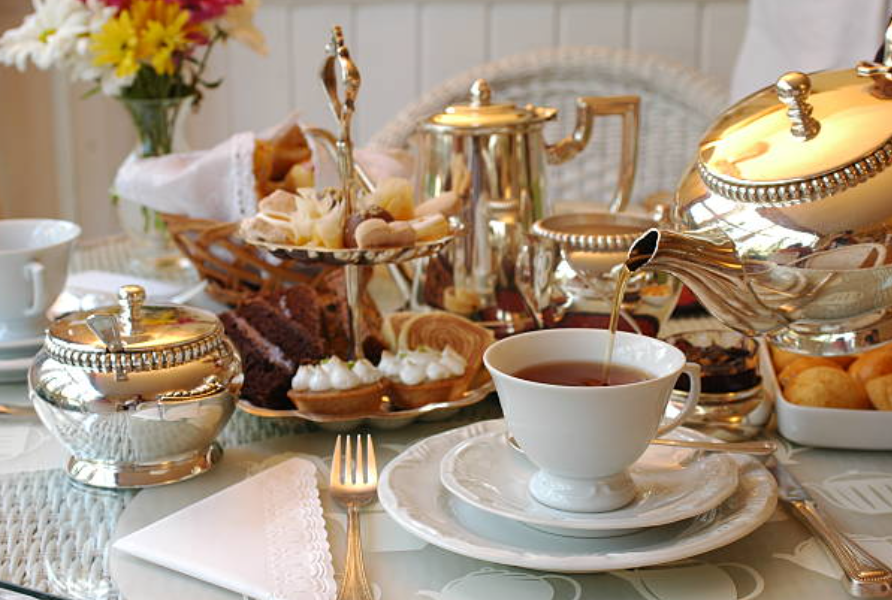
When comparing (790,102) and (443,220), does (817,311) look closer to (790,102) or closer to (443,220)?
(790,102)

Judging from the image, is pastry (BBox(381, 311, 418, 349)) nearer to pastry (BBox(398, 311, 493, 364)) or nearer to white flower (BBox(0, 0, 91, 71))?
pastry (BBox(398, 311, 493, 364))

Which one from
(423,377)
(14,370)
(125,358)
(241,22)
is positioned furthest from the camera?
(241,22)

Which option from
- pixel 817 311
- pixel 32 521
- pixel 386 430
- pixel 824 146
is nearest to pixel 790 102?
pixel 824 146

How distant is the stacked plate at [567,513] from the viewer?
2.19 feet

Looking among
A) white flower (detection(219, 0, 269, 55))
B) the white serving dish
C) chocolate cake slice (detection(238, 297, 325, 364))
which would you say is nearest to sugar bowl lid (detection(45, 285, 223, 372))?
chocolate cake slice (detection(238, 297, 325, 364))

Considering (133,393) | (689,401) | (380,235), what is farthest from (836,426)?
(133,393)

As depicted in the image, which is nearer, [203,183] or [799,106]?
[799,106]

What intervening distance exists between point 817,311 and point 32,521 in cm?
55

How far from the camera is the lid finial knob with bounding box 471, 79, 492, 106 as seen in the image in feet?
3.61

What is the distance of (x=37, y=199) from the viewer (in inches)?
99.1

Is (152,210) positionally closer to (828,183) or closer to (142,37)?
(142,37)

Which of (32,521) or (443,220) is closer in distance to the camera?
(32,521)

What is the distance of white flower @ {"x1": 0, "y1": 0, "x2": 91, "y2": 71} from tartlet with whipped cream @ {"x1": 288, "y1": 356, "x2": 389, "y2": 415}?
0.61 meters

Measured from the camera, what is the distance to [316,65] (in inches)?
98.4
